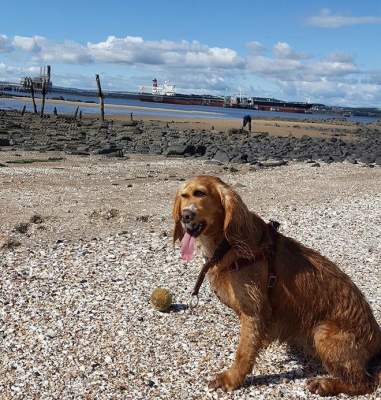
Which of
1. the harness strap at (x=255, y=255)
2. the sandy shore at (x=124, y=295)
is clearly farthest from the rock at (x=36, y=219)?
the harness strap at (x=255, y=255)

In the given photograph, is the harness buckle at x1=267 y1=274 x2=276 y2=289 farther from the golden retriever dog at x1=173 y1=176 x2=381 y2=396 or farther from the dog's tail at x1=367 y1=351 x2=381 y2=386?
the dog's tail at x1=367 y1=351 x2=381 y2=386

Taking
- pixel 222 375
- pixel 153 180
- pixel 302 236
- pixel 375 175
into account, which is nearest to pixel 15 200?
pixel 153 180

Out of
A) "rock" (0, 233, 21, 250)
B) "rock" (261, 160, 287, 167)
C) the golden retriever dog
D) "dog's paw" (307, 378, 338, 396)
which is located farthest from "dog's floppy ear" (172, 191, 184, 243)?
"rock" (261, 160, 287, 167)

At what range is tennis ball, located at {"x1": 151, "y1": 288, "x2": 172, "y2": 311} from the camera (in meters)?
7.11

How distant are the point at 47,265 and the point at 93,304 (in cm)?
177

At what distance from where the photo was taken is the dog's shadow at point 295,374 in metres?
5.63

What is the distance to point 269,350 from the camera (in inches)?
247

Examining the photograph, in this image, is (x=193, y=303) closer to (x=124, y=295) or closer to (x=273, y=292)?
(x=124, y=295)

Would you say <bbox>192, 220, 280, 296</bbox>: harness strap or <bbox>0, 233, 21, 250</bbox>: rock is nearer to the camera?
<bbox>192, 220, 280, 296</bbox>: harness strap

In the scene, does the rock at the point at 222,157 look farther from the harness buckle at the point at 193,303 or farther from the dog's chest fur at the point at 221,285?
the dog's chest fur at the point at 221,285

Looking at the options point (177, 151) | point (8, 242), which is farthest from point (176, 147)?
point (8, 242)

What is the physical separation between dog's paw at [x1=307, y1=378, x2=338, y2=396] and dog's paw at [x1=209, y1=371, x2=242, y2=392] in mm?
673

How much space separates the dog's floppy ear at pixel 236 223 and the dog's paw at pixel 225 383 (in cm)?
120

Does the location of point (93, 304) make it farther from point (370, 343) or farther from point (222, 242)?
point (370, 343)
